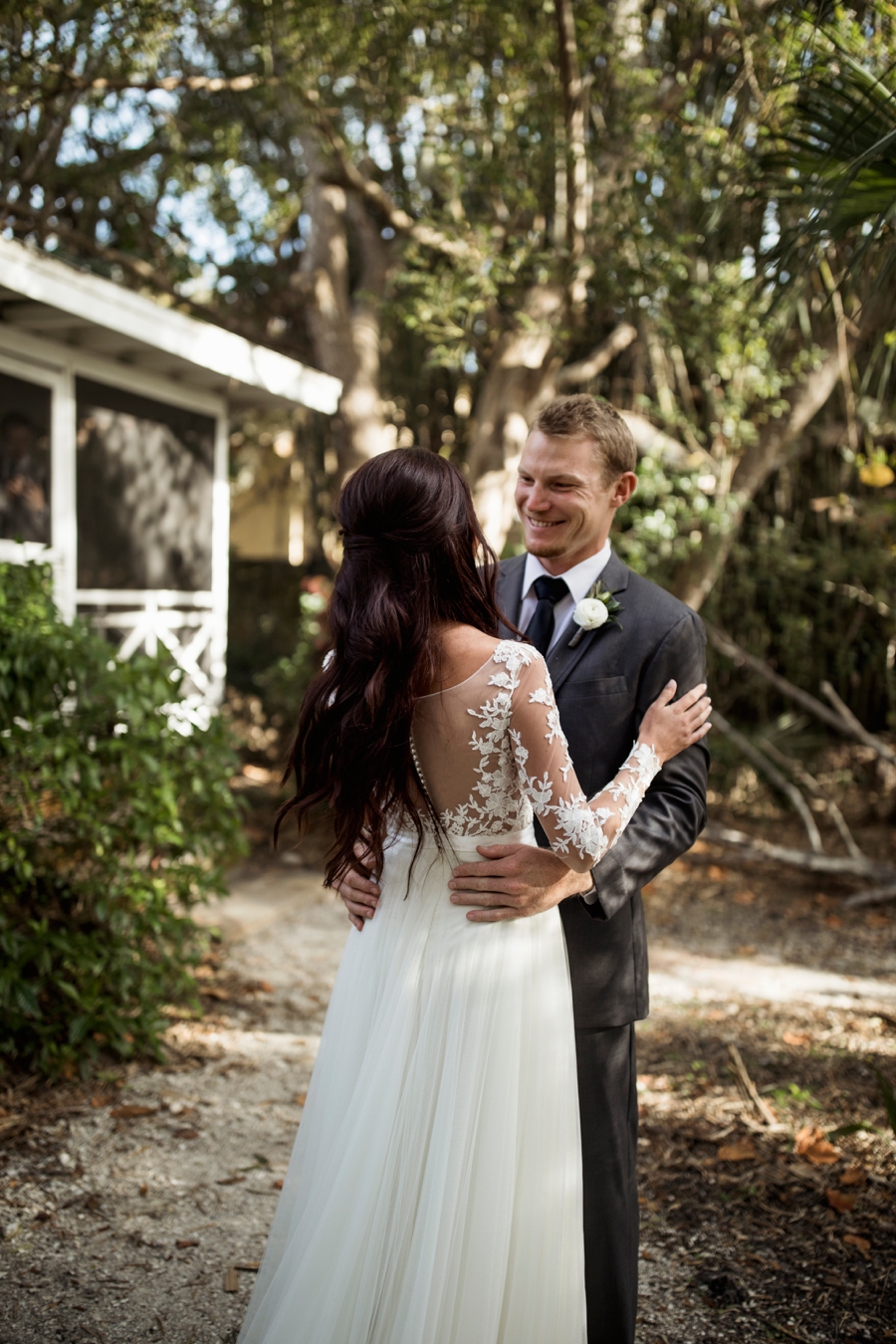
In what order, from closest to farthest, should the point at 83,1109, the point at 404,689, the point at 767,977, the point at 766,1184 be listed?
1. the point at 404,689
2. the point at 766,1184
3. the point at 83,1109
4. the point at 767,977

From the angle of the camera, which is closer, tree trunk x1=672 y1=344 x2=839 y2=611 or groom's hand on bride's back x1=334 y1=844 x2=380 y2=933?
groom's hand on bride's back x1=334 y1=844 x2=380 y2=933

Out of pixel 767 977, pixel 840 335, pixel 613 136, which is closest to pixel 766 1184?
pixel 767 977

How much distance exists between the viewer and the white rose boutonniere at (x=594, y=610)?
2.28 meters

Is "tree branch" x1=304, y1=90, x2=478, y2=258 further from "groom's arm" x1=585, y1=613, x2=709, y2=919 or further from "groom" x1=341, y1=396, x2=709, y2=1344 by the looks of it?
"groom's arm" x1=585, y1=613, x2=709, y2=919

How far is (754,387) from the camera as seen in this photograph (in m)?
6.89

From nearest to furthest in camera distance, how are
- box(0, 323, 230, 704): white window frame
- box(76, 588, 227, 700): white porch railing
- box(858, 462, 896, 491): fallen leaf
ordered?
box(0, 323, 230, 704): white window frame → box(76, 588, 227, 700): white porch railing → box(858, 462, 896, 491): fallen leaf

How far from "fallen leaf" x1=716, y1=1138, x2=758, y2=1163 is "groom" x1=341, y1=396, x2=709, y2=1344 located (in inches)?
48.3

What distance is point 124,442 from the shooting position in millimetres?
6426

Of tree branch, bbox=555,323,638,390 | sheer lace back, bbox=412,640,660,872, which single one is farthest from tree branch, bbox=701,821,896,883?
sheer lace back, bbox=412,640,660,872

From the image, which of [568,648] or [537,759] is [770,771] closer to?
[568,648]

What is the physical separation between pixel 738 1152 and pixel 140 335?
16.3 feet

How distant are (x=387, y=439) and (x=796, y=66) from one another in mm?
4874

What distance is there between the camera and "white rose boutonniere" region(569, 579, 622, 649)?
7.49 feet

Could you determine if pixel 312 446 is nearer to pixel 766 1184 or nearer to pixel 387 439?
pixel 387 439
